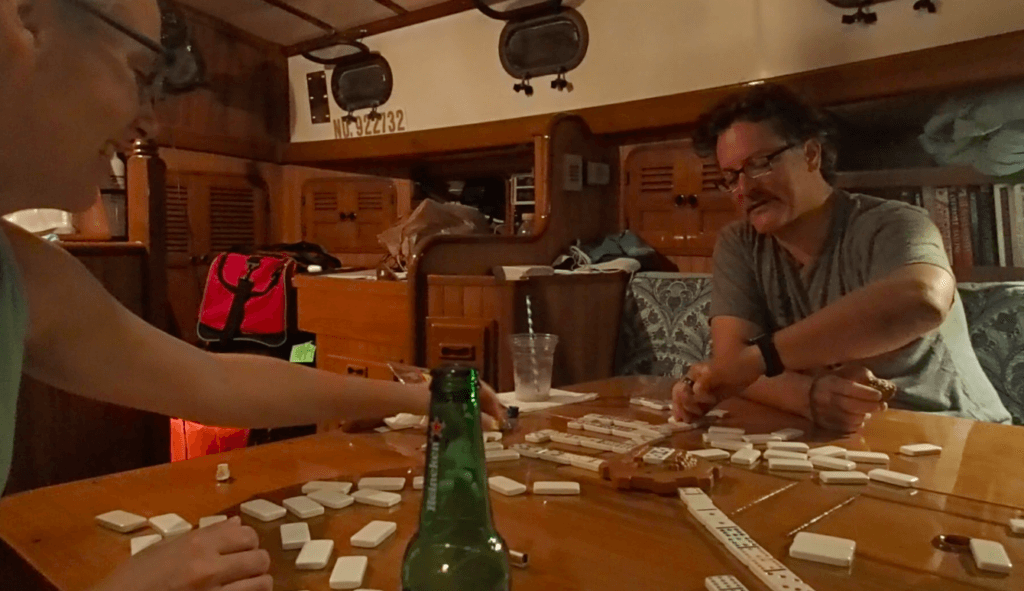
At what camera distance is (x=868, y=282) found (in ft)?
4.77

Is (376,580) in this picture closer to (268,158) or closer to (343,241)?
(343,241)

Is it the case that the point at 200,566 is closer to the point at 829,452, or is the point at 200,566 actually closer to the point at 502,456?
the point at 502,456

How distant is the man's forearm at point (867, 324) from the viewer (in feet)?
4.03

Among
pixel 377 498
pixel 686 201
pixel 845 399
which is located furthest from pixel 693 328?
pixel 377 498

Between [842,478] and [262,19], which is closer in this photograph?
[842,478]

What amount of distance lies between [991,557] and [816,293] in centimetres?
100

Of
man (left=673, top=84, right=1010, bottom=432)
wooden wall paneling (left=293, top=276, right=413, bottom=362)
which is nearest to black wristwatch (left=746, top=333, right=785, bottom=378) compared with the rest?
man (left=673, top=84, right=1010, bottom=432)

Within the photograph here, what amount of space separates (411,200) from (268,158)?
3.79 ft

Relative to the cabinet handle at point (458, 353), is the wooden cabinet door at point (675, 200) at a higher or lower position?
higher

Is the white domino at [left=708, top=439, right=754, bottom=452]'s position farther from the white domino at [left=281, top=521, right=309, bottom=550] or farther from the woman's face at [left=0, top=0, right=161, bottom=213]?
the woman's face at [left=0, top=0, right=161, bottom=213]

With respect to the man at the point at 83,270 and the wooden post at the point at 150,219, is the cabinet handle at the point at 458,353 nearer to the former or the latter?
the wooden post at the point at 150,219

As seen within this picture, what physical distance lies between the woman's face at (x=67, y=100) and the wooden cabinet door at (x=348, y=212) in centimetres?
354

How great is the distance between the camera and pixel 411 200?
161 inches

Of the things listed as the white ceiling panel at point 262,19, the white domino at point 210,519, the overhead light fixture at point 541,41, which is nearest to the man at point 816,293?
the white domino at point 210,519
